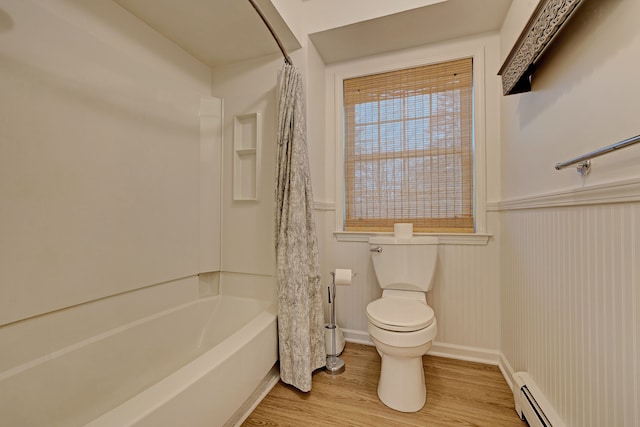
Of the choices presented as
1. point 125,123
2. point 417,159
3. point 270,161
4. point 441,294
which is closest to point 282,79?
point 270,161

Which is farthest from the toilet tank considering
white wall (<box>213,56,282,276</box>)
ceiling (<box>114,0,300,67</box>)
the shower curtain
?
ceiling (<box>114,0,300,67</box>)

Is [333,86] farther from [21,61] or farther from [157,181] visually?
[21,61]

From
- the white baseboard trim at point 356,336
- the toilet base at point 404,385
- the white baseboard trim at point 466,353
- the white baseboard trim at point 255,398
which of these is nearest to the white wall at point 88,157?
the white baseboard trim at point 255,398

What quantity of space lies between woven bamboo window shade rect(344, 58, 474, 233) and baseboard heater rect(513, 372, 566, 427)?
35.3 inches

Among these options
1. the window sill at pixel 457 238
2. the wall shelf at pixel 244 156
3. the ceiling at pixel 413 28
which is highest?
the ceiling at pixel 413 28

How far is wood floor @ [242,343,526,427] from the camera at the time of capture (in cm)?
127

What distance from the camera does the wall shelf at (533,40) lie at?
2.96 feet

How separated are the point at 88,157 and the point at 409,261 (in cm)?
182

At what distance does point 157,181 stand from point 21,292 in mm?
762

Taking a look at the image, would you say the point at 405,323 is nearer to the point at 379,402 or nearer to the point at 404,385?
the point at 404,385

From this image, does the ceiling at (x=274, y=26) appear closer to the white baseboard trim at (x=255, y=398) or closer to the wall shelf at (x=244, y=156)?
the wall shelf at (x=244, y=156)

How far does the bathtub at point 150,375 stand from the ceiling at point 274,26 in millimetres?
1697

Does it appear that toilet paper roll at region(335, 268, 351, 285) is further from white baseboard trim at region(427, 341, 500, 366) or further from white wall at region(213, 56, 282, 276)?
white baseboard trim at region(427, 341, 500, 366)

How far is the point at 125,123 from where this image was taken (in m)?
1.42
